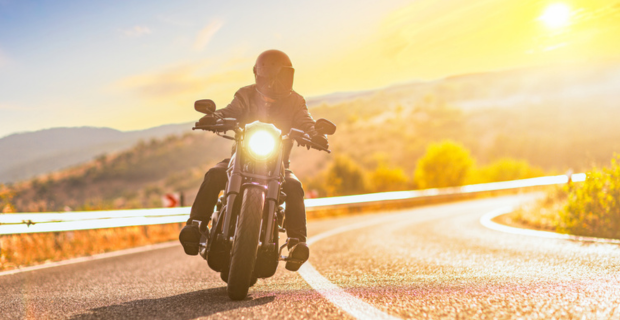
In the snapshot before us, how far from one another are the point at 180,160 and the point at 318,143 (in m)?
97.2

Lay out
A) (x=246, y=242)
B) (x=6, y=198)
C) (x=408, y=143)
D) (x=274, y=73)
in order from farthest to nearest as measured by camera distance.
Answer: (x=408, y=143), (x=6, y=198), (x=274, y=73), (x=246, y=242)

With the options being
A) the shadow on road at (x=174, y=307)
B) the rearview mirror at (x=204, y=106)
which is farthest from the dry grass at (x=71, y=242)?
the rearview mirror at (x=204, y=106)

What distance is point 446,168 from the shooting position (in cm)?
5766

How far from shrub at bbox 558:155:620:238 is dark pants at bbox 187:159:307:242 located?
6.62 m

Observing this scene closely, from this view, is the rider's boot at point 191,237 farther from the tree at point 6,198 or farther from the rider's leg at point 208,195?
the tree at point 6,198

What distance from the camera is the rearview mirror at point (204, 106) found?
15.3 feet

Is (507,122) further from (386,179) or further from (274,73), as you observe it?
(274,73)

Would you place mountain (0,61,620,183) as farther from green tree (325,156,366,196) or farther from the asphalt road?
the asphalt road

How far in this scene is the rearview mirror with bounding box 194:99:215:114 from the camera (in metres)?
4.66

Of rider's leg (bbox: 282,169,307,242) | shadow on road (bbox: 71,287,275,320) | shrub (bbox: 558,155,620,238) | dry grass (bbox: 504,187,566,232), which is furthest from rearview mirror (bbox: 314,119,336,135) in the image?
dry grass (bbox: 504,187,566,232)

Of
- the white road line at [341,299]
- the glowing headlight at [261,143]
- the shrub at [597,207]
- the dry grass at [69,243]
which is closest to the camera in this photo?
the white road line at [341,299]

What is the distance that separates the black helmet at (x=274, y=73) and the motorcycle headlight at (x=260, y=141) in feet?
2.32

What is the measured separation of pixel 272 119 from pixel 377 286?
183 centimetres

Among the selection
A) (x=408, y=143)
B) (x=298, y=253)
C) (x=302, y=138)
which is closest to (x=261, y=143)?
(x=302, y=138)
